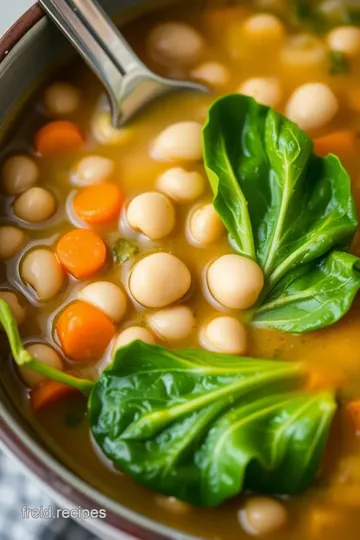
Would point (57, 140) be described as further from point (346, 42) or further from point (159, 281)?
point (346, 42)

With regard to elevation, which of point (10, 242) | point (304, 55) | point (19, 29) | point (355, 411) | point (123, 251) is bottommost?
point (355, 411)

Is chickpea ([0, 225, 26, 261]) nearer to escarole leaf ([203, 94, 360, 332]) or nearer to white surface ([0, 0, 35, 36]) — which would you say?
escarole leaf ([203, 94, 360, 332])

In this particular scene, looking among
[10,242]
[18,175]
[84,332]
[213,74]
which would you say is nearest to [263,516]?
[84,332]

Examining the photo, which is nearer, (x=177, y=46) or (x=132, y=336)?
(x=132, y=336)

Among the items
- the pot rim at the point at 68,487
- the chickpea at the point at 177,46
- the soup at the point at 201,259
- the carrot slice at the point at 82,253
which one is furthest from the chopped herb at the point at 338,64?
the pot rim at the point at 68,487

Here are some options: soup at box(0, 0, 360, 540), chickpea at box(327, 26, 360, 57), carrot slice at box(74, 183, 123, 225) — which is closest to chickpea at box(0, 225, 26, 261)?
soup at box(0, 0, 360, 540)

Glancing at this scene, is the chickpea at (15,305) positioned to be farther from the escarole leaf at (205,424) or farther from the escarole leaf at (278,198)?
the escarole leaf at (278,198)

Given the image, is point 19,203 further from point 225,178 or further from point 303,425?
point 303,425
